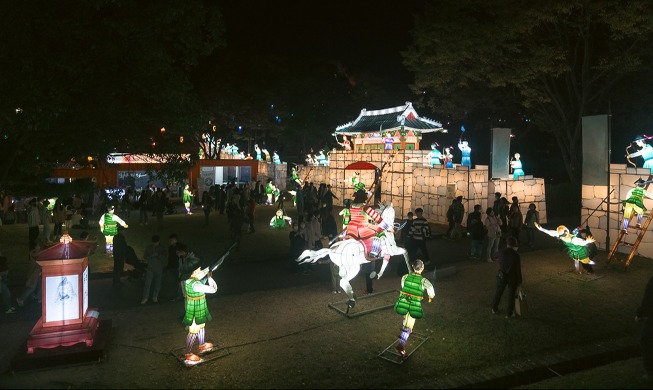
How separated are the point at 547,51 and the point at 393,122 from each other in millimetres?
8416

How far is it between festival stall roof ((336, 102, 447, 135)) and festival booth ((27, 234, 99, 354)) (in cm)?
1980

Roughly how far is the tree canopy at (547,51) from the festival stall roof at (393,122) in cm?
191

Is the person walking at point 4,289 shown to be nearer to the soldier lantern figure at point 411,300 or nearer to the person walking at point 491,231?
the soldier lantern figure at point 411,300

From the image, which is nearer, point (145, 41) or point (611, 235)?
point (145, 41)

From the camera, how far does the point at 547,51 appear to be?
21094 mm

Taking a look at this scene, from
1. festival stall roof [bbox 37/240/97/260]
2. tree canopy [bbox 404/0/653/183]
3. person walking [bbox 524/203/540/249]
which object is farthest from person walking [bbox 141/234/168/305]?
tree canopy [bbox 404/0/653/183]

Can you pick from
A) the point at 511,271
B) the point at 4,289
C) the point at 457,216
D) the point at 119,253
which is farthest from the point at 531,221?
the point at 4,289

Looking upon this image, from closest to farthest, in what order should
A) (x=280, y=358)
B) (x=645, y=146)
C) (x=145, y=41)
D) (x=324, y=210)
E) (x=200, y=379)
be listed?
(x=200, y=379) → (x=280, y=358) → (x=145, y=41) → (x=645, y=146) → (x=324, y=210)

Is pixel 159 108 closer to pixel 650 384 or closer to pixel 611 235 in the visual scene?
pixel 650 384

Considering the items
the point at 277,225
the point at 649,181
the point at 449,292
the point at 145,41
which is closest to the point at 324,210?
the point at 277,225

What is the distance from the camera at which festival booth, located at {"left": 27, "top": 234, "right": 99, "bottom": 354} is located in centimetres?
765

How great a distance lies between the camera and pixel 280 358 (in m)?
7.73

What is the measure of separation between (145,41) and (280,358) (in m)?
7.09

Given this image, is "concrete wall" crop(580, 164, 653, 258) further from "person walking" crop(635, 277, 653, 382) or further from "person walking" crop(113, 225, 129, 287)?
"person walking" crop(113, 225, 129, 287)
